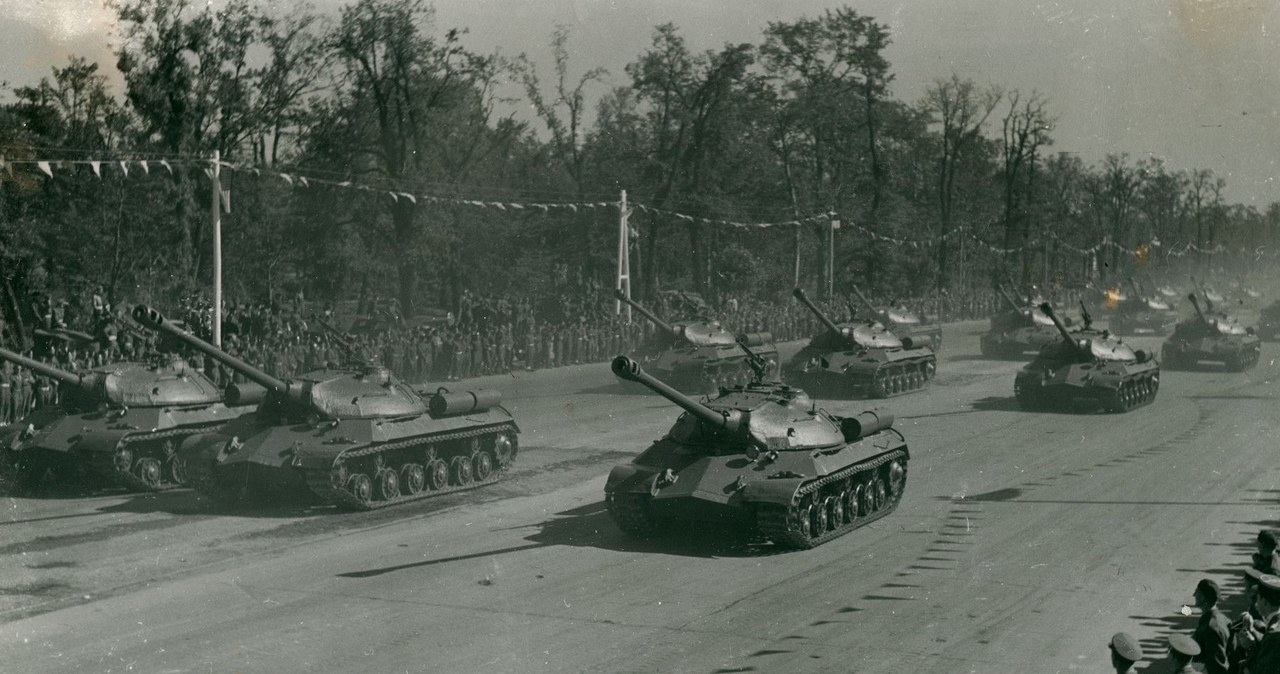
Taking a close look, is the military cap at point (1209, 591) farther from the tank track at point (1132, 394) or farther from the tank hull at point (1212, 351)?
the tank hull at point (1212, 351)

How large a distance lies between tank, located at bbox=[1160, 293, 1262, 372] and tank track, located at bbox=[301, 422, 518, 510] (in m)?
25.1

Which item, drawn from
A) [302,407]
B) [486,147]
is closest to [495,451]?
[302,407]

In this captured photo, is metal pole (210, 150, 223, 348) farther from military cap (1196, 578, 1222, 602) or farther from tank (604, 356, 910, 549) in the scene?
military cap (1196, 578, 1222, 602)

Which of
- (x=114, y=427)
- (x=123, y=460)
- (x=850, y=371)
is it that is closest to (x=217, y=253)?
(x=114, y=427)

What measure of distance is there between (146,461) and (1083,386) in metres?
18.7

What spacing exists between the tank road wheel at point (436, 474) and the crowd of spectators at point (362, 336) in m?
2.11

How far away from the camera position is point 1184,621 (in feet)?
38.8

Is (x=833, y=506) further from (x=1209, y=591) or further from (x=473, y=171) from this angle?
(x=473, y=171)

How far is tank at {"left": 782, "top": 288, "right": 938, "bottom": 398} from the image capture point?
1190 inches

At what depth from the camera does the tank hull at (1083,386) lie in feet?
91.2

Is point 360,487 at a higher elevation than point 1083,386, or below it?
below

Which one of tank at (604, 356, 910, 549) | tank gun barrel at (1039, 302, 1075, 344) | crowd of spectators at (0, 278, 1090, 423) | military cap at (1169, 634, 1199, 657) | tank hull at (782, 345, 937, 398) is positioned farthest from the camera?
tank hull at (782, 345, 937, 398)

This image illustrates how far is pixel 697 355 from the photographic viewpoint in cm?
3042

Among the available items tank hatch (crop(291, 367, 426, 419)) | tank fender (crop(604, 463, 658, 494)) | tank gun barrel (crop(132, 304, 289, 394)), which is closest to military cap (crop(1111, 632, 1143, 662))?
tank fender (crop(604, 463, 658, 494))
